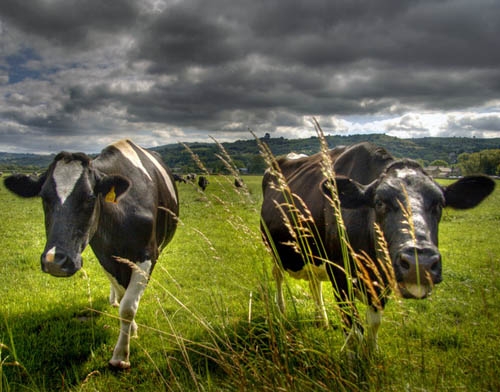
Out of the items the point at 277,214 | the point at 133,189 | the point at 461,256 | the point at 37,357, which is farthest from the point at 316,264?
the point at 461,256

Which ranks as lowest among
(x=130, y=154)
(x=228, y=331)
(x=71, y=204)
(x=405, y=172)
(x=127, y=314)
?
(x=228, y=331)

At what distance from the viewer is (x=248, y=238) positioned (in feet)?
9.12

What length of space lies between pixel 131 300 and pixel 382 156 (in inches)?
148

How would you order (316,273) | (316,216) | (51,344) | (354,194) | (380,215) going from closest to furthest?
(380,215), (354,194), (51,344), (316,216), (316,273)

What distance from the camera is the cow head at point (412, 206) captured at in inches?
107

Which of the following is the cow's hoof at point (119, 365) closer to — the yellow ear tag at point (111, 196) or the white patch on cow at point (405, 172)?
the yellow ear tag at point (111, 196)

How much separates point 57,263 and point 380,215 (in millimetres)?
3400

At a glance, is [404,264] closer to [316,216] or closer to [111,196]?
[316,216]

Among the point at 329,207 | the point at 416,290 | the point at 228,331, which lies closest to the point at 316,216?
the point at 329,207

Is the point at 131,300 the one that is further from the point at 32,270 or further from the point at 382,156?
the point at 32,270

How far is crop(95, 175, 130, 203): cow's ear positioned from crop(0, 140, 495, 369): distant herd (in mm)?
13

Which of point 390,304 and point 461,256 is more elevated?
point 390,304

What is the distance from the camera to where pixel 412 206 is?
317 cm

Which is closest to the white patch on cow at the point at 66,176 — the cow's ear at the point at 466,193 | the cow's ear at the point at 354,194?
the cow's ear at the point at 354,194
